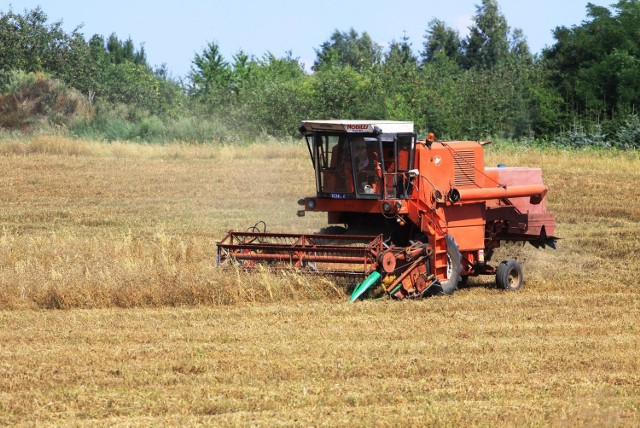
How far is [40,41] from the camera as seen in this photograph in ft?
147

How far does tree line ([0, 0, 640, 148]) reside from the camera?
120 feet

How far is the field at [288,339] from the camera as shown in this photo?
22.4 ft

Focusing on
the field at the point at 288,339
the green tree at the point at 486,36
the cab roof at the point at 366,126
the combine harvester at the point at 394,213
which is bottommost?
the field at the point at 288,339

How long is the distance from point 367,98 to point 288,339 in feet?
94.4

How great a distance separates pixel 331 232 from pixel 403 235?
94 cm

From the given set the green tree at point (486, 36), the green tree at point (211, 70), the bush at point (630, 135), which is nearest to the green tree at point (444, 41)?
the green tree at point (486, 36)

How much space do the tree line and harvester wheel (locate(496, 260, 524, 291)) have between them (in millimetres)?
20590

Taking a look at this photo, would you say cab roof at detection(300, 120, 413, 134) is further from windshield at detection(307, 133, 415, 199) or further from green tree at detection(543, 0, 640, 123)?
green tree at detection(543, 0, 640, 123)

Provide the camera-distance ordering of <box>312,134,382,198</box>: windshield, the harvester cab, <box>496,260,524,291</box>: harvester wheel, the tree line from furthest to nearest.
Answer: the tree line
<box>496,260,524,291</box>: harvester wheel
<box>312,134,382,198</box>: windshield
the harvester cab

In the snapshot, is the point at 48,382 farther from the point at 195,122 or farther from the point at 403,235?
the point at 195,122

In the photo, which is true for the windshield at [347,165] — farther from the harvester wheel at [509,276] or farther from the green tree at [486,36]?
the green tree at [486,36]

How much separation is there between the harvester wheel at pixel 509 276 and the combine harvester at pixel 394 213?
0.04 ft

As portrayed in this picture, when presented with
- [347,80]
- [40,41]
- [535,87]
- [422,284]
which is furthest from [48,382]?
[40,41]

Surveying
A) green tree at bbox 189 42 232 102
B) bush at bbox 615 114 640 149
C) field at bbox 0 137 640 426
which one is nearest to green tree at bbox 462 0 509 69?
green tree at bbox 189 42 232 102
